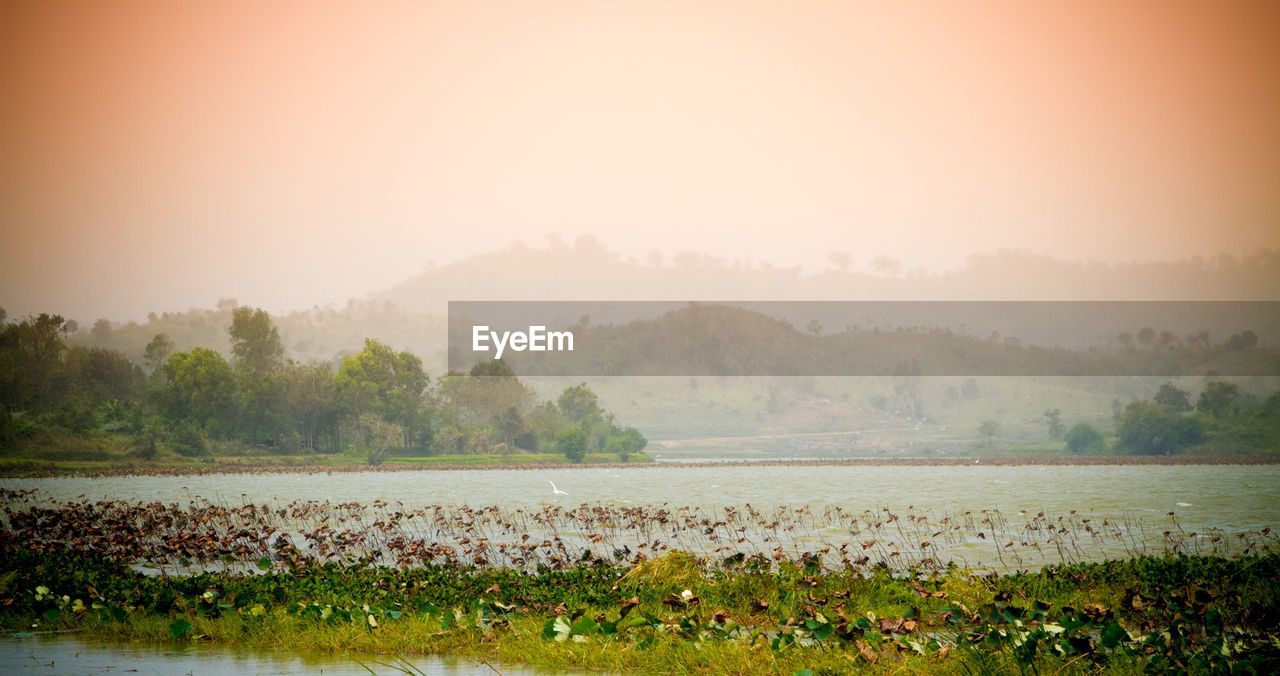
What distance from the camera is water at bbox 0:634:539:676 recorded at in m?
12.6

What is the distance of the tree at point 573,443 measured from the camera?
7402 inches

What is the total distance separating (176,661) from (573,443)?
578ft

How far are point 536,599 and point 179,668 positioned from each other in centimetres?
587

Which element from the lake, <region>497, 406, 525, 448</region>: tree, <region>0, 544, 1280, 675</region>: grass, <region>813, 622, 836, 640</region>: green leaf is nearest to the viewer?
<region>0, 544, 1280, 675</region>: grass

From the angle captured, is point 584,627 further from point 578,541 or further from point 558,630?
point 578,541

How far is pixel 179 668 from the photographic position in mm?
12844

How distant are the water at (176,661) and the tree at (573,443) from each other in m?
174

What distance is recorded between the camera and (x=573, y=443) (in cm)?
18888

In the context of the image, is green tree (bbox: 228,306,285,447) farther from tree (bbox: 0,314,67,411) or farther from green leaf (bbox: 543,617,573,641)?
green leaf (bbox: 543,617,573,641)

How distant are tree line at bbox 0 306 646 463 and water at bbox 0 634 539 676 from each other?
144729mm

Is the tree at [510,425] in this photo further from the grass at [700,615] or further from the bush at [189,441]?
the grass at [700,615]

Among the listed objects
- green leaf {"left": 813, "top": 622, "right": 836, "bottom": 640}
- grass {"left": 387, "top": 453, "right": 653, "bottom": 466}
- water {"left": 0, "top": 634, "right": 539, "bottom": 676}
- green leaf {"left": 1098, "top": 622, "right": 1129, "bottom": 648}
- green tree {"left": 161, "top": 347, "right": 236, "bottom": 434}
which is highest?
green tree {"left": 161, "top": 347, "right": 236, "bottom": 434}

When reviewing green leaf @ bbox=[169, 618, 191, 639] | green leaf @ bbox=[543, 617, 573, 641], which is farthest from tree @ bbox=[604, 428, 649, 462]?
green leaf @ bbox=[543, 617, 573, 641]

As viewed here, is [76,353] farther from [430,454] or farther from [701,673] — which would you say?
[701,673]
